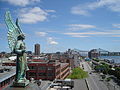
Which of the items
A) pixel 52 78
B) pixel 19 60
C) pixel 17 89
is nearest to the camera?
pixel 17 89

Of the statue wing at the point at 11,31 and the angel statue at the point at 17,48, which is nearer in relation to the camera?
the angel statue at the point at 17,48

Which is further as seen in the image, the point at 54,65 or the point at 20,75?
the point at 54,65

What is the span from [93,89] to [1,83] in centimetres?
3166

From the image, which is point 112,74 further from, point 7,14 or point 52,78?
point 7,14

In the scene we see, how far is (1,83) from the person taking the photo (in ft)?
143

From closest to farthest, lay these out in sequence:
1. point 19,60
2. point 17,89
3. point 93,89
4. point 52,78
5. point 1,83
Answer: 1. point 17,89
2. point 19,60
3. point 1,83
4. point 93,89
5. point 52,78

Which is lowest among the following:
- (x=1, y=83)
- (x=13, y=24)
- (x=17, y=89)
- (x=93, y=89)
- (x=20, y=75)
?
(x=93, y=89)

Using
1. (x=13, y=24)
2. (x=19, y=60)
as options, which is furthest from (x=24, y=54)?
(x=13, y=24)

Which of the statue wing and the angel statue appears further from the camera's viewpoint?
the statue wing

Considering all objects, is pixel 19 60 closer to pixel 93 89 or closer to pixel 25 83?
pixel 25 83

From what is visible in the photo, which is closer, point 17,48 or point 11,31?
point 17,48

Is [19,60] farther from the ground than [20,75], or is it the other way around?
[19,60]

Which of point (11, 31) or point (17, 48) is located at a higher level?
point (11, 31)

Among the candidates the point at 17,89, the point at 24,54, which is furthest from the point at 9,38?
the point at 17,89
